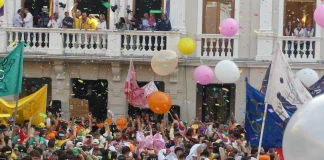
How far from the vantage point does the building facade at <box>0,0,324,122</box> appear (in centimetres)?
2636

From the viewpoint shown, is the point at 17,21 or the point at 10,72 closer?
the point at 10,72

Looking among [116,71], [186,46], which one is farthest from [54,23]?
[186,46]

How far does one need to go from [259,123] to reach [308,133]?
915cm

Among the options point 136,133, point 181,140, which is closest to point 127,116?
point 136,133

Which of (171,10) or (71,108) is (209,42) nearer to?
(171,10)

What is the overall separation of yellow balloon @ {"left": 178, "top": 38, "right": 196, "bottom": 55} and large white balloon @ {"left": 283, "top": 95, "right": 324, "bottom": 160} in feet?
53.0

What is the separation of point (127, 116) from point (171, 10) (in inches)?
119

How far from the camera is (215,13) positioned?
27.0m

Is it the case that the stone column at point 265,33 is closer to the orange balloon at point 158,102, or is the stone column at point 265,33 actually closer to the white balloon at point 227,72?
the white balloon at point 227,72

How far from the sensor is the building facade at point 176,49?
2636cm

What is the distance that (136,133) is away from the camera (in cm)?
2000

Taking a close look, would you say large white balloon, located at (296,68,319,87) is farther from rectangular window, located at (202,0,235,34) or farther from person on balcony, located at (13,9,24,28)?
person on balcony, located at (13,9,24,28)

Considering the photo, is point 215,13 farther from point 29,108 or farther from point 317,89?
point 317,89

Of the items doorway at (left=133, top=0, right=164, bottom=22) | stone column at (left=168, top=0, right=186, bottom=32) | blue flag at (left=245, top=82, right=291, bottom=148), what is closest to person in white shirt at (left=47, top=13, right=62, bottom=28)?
doorway at (left=133, top=0, right=164, bottom=22)
